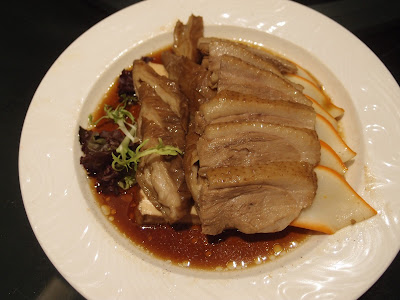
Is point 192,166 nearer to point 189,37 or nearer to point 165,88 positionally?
point 165,88

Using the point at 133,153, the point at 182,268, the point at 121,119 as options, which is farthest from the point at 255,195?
the point at 121,119

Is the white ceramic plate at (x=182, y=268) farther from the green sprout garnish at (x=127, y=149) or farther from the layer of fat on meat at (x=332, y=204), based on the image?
the green sprout garnish at (x=127, y=149)

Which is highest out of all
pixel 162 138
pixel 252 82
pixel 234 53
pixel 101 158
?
pixel 234 53

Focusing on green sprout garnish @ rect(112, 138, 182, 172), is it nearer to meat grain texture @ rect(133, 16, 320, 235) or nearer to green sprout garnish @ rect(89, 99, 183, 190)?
green sprout garnish @ rect(89, 99, 183, 190)

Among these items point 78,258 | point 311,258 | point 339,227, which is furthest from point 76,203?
point 339,227

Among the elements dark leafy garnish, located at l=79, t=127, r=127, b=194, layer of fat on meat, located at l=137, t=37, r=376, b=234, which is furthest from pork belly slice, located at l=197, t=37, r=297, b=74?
dark leafy garnish, located at l=79, t=127, r=127, b=194

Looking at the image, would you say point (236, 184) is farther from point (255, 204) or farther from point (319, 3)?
point (319, 3)

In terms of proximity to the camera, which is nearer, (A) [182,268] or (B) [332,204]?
(B) [332,204]
